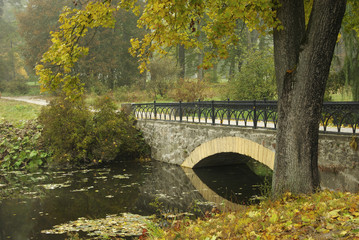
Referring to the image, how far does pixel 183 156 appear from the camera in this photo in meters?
13.5

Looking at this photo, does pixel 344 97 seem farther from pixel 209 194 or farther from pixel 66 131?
pixel 66 131

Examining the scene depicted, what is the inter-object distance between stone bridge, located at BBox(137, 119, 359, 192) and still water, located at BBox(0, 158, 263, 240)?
602mm

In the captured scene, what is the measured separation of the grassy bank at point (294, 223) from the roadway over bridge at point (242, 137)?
231cm

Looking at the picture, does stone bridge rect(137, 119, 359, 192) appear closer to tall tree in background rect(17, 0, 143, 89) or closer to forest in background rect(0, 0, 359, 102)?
forest in background rect(0, 0, 359, 102)

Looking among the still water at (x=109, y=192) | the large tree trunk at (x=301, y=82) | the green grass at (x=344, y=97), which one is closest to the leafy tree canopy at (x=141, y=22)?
the large tree trunk at (x=301, y=82)

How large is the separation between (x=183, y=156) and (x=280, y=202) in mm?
7952

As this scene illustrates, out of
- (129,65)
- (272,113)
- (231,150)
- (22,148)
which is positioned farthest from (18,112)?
(129,65)

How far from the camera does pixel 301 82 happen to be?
5500mm

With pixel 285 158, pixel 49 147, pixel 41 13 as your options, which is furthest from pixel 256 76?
pixel 41 13

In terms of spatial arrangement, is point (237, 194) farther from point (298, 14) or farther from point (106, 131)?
point (106, 131)

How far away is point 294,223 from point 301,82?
224 centimetres

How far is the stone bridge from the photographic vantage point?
24.4 ft

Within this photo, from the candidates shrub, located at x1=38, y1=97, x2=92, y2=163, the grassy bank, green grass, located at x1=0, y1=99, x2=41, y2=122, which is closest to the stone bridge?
the grassy bank

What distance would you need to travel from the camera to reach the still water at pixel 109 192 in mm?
8398
